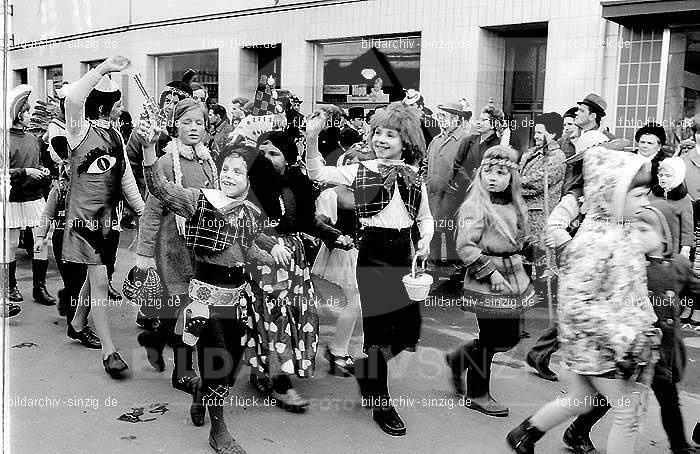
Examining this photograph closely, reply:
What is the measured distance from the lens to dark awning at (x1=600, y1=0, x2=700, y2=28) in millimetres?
8484

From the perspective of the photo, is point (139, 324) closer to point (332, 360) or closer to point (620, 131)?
point (332, 360)

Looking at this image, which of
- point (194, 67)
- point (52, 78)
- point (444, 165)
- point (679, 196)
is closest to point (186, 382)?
point (679, 196)

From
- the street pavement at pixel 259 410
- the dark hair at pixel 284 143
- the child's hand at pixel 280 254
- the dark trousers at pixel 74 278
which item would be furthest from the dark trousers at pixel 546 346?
the dark trousers at pixel 74 278

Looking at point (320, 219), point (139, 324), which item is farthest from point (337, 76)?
point (320, 219)

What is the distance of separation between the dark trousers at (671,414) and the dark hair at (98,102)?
3728 millimetres

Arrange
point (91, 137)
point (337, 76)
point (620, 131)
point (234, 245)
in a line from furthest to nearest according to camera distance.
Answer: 1. point (337, 76)
2. point (620, 131)
3. point (91, 137)
4. point (234, 245)

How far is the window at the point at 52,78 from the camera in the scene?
8109 mm

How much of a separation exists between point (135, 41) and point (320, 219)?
202 inches

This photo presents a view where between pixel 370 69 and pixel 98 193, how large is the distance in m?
7.75

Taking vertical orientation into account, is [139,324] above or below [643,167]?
below

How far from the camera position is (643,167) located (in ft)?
10.1

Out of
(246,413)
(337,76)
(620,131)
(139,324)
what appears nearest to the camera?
Result: (246,413)

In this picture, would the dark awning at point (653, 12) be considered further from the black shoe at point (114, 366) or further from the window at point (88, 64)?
the black shoe at point (114, 366)

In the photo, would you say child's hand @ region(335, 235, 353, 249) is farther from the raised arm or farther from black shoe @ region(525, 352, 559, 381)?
the raised arm
